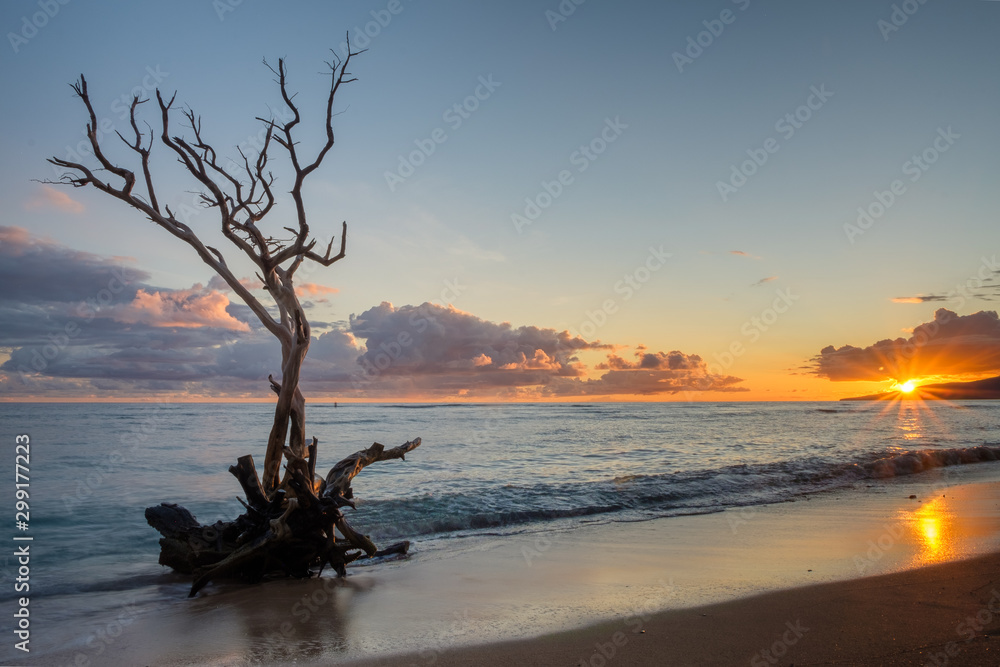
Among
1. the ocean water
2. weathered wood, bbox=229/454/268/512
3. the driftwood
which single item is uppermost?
weathered wood, bbox=229/454/268/512

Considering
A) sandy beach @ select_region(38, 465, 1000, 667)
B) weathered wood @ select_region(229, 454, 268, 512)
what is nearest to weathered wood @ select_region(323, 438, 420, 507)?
weathered wood @ select_region(229, 454, 268, 512)

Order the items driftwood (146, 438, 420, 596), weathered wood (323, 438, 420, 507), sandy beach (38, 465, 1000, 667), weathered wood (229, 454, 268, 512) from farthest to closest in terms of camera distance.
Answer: weathered wood (323, 438, 420, 507), weathered wood (229, 454, 268, 512), driftwood (146, 438, 420, 596), sandy beach (38, 465, 1000, 667)

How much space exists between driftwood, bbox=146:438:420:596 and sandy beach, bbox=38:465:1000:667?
30cm

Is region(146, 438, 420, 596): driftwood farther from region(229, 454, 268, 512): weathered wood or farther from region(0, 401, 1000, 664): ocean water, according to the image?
region(0, 401, 1000, 664): ocean water

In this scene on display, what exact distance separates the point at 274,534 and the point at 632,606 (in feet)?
14.9

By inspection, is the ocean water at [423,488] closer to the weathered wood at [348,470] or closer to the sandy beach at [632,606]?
the sandy beach at [632,606]

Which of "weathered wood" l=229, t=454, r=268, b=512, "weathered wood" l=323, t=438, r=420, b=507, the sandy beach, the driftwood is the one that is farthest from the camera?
"weathered wood" l=323, t=438, r=420, b=507

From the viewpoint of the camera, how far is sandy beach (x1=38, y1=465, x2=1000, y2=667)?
4664mm

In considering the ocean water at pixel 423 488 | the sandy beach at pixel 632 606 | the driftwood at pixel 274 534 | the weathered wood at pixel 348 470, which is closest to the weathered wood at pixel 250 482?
the driftwood at pixel 274 534

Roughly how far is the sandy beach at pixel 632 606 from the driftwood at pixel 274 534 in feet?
1.00

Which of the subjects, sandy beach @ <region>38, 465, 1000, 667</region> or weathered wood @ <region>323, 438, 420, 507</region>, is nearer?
sandy beach @ <region>38, 465, 1000, 667</region>

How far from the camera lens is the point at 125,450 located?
25797 mm

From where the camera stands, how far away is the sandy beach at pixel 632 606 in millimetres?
4664

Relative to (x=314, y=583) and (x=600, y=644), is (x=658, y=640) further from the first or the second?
(x=314, y=583)
